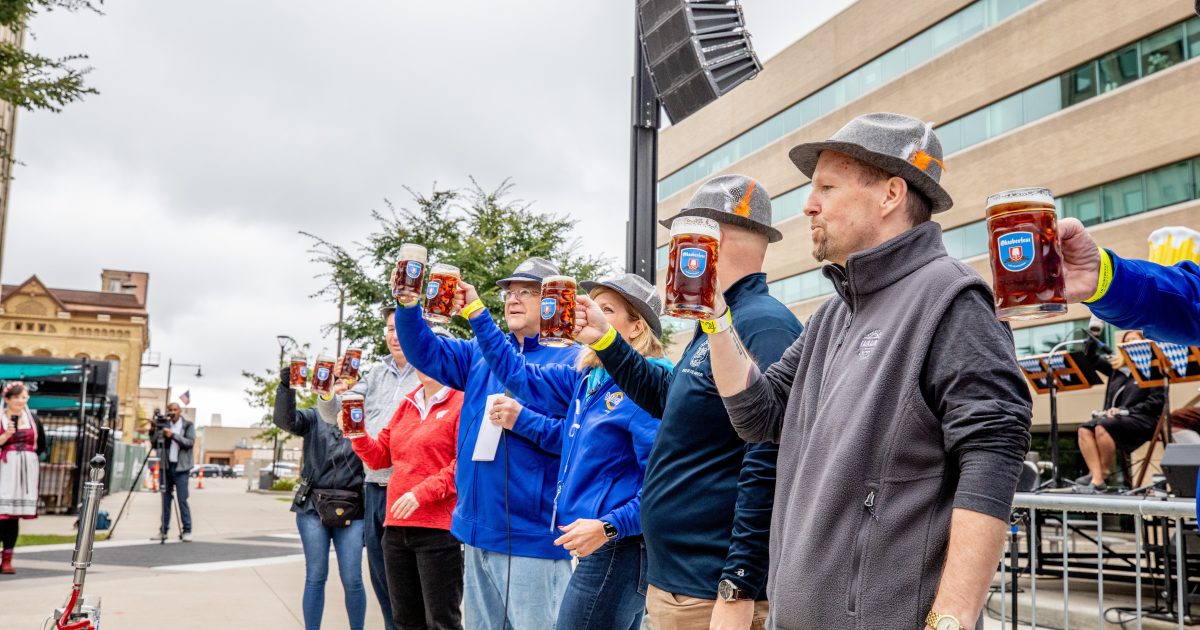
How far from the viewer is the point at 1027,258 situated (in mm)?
1969

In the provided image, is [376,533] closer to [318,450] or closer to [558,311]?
[318,450]

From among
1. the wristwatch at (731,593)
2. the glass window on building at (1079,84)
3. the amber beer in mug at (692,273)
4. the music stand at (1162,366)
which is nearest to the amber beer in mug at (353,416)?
the wristwatch at (731,593)

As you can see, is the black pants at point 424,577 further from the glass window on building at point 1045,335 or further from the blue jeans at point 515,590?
the glass window on building at point 1045,335

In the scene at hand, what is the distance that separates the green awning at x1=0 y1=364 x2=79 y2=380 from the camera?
1989 centimetres

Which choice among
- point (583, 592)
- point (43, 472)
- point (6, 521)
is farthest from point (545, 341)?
point (43, 472)

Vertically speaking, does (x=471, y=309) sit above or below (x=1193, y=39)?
below

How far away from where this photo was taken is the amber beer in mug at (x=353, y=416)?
19.0 feet

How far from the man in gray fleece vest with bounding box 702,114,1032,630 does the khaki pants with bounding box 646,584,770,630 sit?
0.60 m

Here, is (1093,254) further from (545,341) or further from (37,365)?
(37,365)

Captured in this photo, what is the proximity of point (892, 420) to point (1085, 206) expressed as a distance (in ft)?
96.9

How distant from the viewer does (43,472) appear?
Result: 1995 centimetres

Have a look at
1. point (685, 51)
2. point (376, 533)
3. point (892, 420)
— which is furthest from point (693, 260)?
point (685, 51)

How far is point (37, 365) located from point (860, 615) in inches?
873

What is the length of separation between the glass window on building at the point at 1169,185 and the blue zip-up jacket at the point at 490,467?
2561cm
